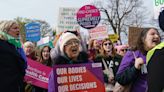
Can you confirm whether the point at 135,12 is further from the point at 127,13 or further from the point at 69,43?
the point at 69,43

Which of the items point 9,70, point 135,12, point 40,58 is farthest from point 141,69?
point 135,12

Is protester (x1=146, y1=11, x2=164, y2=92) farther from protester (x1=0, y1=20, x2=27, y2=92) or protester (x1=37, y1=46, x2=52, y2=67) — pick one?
protester (x1=37, y1=46, x2=52, y2=67)

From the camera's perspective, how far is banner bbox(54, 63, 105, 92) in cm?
493

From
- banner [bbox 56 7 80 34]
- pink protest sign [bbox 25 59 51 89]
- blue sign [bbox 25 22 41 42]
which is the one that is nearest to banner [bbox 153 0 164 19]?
pink protest sign [bbox 25 59 51 89]

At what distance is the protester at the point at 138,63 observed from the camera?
16.6 ft

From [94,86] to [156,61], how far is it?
209 cm

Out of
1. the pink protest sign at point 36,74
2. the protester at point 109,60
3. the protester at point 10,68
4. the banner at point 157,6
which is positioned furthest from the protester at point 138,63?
the banner at point 157,6

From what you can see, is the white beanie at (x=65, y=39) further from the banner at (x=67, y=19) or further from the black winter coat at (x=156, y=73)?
the banner at (x=67, y=19)

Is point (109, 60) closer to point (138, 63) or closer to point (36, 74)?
point (36, 74)

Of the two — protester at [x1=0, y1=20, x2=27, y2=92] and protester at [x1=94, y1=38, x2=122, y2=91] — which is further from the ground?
protester at [x1=0, y1=20, x2=27, y2=92]

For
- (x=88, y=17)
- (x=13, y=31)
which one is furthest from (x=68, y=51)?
(x=88, y=17)

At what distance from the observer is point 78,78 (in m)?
5.10

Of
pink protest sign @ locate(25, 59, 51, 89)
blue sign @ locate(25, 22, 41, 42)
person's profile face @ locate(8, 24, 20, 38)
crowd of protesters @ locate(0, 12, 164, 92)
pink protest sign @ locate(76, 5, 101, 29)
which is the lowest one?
blue sign @ locate(25, 22, 41, 42)

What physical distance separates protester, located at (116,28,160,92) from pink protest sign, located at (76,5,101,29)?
22.9 feet
